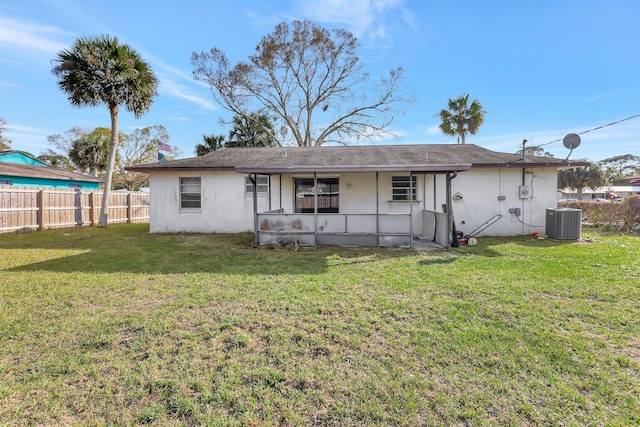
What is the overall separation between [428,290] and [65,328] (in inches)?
196

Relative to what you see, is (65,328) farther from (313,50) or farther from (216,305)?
(313,50)

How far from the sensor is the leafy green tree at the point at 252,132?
22.5 metres

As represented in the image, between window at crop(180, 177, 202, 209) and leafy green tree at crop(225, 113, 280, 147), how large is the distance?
36.6 ft

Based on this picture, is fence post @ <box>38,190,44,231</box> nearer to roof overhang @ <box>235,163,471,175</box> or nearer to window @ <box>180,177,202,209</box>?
window @ <box>180,177,202,209</box>

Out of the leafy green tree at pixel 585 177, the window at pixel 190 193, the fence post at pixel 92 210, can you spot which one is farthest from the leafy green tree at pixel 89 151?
the leafy green tree at pixel 585 177

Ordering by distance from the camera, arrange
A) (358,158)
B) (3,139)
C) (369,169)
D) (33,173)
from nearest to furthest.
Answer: (369,169)
(358,158)
(33,173)
(3,139)

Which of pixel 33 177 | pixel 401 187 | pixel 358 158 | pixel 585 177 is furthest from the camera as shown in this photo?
pixel 585 177

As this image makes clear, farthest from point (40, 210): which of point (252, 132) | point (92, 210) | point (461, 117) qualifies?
point (461, 117)

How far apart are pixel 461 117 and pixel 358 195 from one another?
15205 millimetres

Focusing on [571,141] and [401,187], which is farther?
[401,187]

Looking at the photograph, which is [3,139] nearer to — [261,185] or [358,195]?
[261,185]

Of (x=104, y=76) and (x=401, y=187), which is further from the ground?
(x=104, y=76)

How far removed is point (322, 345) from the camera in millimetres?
3129

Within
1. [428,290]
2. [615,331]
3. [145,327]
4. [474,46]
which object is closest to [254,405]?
[145,327]
